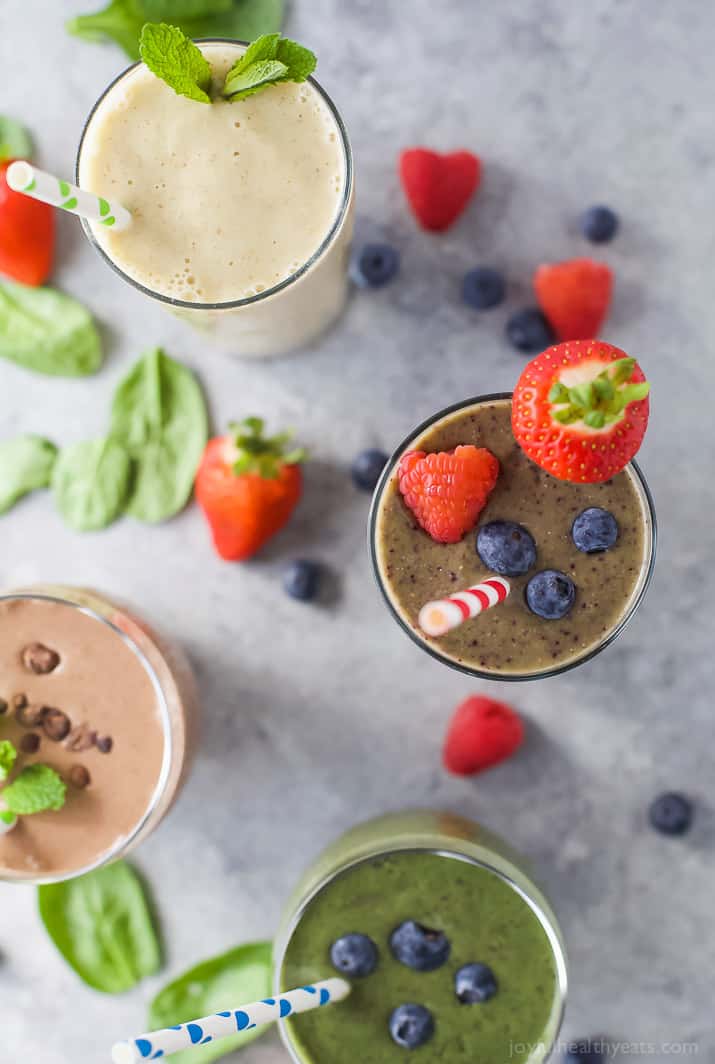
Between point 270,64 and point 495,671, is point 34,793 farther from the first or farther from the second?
point 270,64

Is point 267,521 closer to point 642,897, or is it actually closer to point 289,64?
point 289,64

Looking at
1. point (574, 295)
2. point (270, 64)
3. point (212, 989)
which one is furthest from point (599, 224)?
point (212, 989)

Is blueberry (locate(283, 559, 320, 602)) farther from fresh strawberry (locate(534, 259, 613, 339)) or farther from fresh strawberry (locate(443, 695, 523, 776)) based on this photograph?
fresh strawberry (locate(534, 259, 613, 339))

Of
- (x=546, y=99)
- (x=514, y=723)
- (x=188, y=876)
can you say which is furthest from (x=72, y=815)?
(x=546, y=99)

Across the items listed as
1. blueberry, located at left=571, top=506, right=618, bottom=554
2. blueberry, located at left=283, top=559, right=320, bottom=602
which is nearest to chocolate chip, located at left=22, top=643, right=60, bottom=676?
blueberry, located at left=283, top=559, right=320, bottom=602

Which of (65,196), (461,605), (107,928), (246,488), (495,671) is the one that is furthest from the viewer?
(107,928)

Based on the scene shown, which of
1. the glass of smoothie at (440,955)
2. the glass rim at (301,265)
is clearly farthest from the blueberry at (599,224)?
the glass of smoothie at (440,955)
